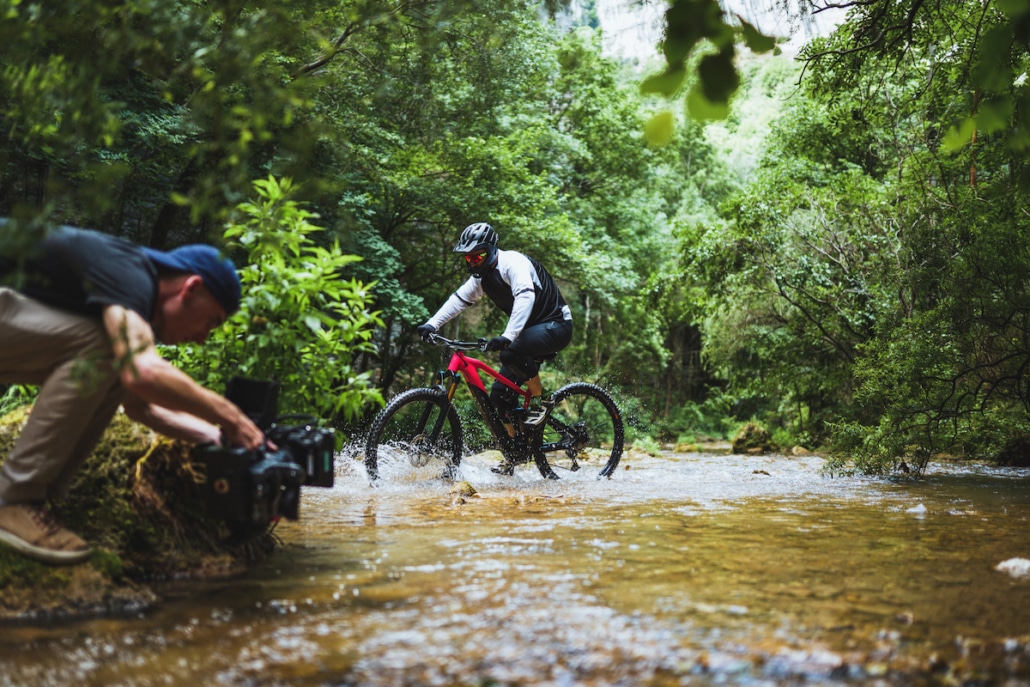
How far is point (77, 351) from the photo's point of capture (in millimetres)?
2791

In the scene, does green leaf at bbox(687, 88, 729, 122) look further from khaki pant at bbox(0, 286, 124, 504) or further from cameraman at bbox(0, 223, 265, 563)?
khaki pant at bbox(0, 286, 124, 504)

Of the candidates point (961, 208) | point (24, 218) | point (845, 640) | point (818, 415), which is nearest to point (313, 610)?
point (24, 218)

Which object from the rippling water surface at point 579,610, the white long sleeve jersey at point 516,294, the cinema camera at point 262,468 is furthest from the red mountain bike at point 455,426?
the cinema camera at point 262,468

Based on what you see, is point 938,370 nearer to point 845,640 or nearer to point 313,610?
point 845,640

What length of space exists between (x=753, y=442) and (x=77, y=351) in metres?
16.8

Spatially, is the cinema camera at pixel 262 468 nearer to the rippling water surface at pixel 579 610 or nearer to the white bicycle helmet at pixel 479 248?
the rippling water surface at pixel 579 610

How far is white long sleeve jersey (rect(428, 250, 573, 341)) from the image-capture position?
6.84m

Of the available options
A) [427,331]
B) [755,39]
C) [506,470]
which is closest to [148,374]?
[755,39]

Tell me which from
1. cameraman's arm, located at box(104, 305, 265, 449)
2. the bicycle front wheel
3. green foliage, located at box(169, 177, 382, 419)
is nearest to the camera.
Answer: cameraman's arm, located at box(104, 305, 265, 449)

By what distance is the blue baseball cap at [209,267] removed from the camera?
2.96m

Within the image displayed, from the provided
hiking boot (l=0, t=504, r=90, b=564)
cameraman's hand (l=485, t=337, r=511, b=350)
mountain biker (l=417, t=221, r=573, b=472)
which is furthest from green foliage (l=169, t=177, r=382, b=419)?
cameraman's hand (l=485, t=337, r=511, b=350)

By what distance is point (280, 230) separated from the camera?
403 cm

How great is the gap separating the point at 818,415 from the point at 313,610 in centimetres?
1847

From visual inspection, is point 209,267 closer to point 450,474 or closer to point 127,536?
point 127,536
